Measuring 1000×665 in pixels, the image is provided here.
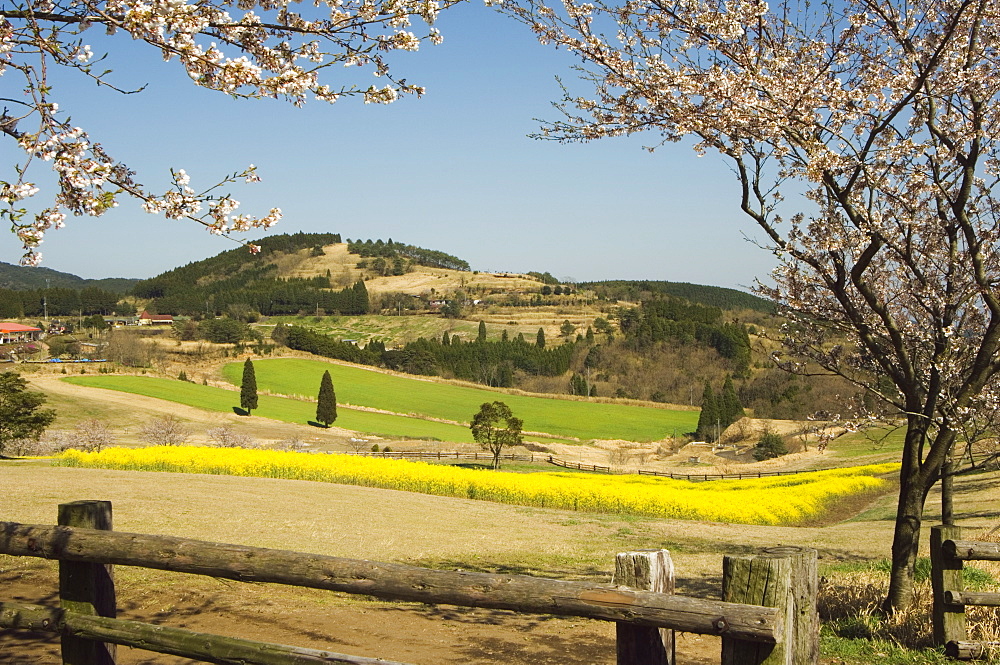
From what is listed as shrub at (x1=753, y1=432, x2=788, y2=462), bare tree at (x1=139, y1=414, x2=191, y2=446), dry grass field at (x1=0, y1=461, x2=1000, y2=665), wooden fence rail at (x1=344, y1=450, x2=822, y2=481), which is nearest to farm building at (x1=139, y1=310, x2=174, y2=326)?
bare tree at (x1=139, y1=414, x2=191, y2=446)

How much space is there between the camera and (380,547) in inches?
598

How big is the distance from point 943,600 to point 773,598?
15.9 ft

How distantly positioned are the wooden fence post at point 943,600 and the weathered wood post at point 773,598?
4290 mm

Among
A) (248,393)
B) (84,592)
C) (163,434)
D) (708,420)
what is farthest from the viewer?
(708,420)

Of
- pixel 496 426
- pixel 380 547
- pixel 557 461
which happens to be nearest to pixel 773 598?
pixel 380 547

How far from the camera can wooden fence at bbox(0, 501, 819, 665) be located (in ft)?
12.2

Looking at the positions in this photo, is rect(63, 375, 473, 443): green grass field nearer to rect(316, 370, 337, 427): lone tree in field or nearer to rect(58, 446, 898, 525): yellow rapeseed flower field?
rect(316, 370, 337, 427): lone tree in field

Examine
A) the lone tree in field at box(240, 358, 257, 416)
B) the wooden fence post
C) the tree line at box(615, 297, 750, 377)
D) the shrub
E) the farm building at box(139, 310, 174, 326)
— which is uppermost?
the tree line at box(615, 297, 750, 377)

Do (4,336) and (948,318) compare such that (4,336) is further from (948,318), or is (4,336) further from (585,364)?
(948,318)

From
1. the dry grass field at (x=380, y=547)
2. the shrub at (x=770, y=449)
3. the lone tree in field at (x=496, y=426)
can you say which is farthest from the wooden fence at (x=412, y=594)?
the shrub at (x=770, y=449)

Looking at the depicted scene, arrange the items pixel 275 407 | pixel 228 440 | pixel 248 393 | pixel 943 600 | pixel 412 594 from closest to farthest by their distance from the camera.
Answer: pixel 412 594 < pixel 943 600 < pixel 228 440 < pixel 248 393 < pixel 275 407

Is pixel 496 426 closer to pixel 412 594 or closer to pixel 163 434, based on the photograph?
pixel 163 434

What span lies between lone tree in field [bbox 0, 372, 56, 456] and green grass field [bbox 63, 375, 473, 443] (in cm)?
3704

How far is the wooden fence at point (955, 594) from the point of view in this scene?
7.16 meters
